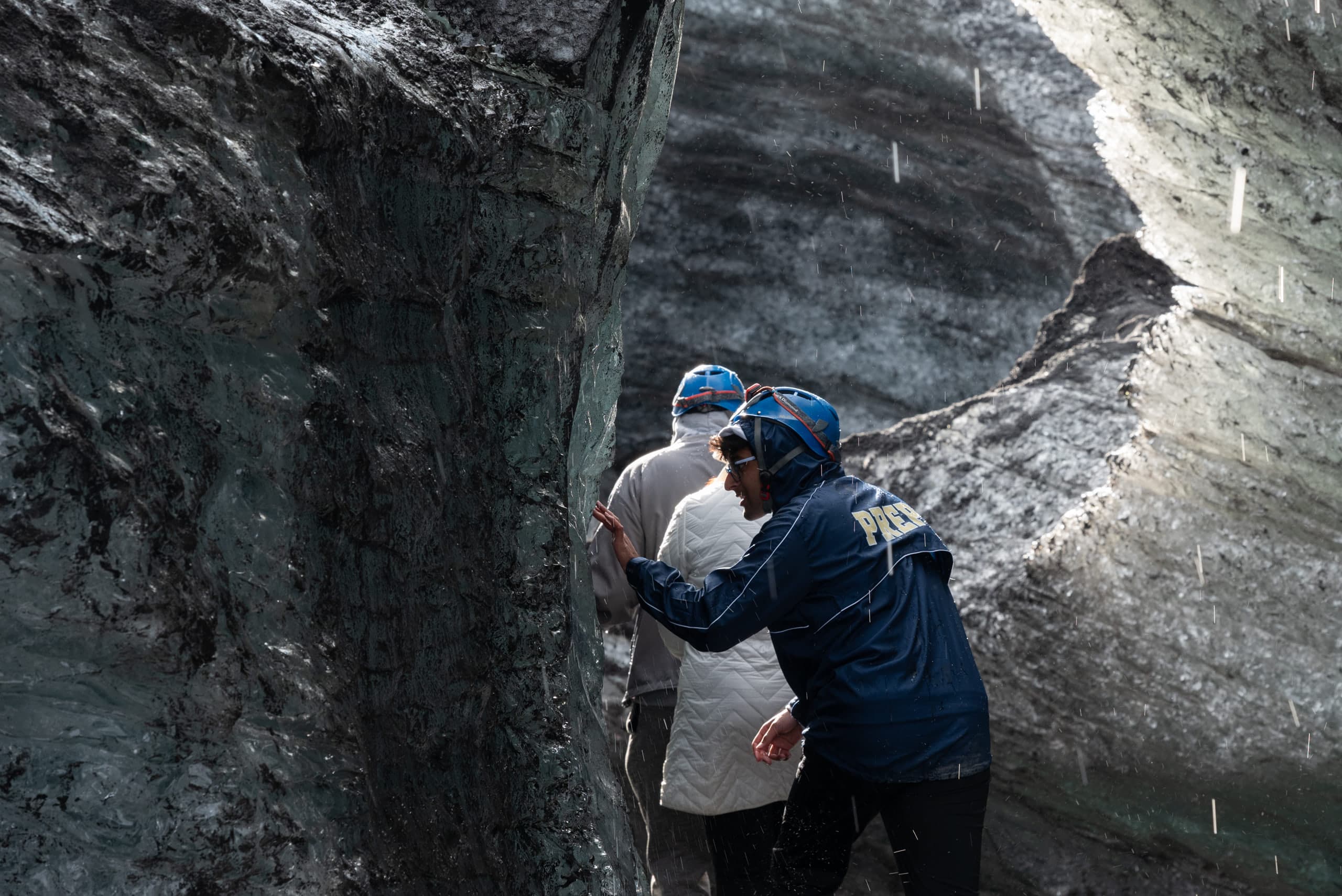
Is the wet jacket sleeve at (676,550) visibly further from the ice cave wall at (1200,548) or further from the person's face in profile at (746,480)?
the ice cave wall at (1200,548)

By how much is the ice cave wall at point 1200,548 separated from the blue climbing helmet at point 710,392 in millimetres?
1854

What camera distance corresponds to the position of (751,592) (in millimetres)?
2373

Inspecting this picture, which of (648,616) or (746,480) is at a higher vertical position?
(746,480)

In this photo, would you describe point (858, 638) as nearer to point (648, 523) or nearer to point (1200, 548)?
point (648, 523)

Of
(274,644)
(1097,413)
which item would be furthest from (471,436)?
(1097,413)

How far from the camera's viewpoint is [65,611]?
1.33 metres

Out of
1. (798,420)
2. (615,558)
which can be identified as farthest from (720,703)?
(798,420)

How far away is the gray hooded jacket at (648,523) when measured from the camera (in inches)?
124

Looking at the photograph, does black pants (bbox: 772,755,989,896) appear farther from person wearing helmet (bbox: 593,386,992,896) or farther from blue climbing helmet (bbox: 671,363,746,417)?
blue climbing helmet (bbox: 671,363,746,417)

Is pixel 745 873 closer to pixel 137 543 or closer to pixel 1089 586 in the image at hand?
pixel 137 543

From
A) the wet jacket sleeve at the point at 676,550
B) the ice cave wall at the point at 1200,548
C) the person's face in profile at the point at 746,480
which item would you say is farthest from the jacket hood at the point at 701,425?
the ice cave wall at the point at 1200,548

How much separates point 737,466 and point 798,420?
0.17 metres

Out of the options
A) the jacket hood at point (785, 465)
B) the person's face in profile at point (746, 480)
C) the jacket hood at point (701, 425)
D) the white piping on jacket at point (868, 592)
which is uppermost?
the jacket hood at point (785, 465)

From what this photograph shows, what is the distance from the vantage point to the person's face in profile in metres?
2.57
